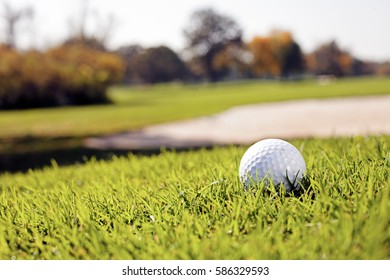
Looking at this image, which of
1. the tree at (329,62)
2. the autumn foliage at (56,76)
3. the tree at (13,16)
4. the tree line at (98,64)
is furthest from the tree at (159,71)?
the tree at (13,16)

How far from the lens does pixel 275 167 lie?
2.83 m

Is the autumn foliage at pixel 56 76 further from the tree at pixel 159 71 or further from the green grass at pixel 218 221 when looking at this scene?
the green grass at pixel 218 221

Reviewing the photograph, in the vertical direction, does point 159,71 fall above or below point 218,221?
above

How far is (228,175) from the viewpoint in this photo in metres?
3.21

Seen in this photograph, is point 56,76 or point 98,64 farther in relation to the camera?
point 98,64

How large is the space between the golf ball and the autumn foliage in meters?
19.9

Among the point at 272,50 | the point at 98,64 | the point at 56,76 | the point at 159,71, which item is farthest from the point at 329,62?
the point at 56,76

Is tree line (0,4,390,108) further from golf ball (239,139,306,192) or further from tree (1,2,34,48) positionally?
golf ball (239,139,306,192)

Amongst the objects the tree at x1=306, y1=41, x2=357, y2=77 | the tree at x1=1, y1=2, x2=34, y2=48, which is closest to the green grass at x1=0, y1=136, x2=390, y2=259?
the tree at x1=1, y1=2, x2=34, y2=48

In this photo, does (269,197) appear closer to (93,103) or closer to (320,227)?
(320,227)

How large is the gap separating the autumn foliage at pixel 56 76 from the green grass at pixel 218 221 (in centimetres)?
1943

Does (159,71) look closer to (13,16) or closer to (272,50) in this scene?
(272,50)

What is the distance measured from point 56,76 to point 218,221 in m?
22.0
